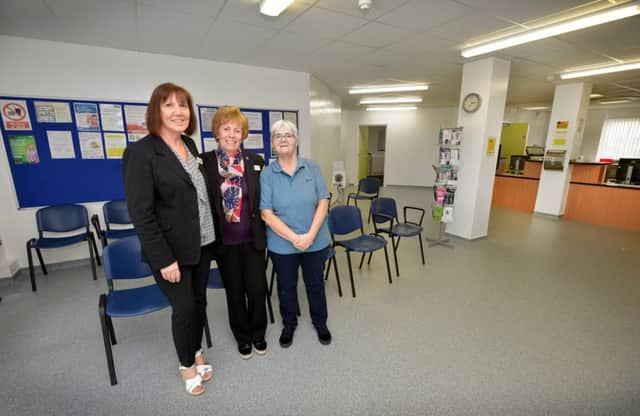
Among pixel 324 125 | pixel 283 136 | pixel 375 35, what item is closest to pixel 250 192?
pixel 283 136

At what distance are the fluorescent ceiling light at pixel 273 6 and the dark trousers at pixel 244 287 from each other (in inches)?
77.7

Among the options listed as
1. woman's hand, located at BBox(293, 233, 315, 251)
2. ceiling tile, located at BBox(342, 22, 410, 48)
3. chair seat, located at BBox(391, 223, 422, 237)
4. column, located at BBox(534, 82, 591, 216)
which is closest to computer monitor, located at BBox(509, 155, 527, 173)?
column, located at BBox(534, 82, 591, 216)

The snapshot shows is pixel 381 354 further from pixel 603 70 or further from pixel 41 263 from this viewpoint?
pixel 603 70

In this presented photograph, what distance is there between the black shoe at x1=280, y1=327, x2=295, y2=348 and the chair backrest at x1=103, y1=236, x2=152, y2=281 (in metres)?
1.06

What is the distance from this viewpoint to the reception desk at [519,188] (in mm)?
6332

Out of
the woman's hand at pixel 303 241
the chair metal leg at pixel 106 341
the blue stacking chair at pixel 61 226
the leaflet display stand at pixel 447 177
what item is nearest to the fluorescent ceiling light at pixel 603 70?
the leaflet display stand at pixel 447 177

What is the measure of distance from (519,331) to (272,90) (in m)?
4.20

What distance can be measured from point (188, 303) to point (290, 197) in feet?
2.78

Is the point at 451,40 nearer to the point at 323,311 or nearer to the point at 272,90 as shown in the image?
the point at 272,90

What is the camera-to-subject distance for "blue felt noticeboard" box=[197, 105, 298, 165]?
12.9ft

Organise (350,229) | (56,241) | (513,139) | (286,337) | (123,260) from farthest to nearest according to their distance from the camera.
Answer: (513,139), (350,229), (56,241), (286,337), (123,260)

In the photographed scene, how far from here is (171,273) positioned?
147cm

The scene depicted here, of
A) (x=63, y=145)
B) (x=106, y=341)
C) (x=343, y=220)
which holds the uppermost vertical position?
(x=63, y=145)

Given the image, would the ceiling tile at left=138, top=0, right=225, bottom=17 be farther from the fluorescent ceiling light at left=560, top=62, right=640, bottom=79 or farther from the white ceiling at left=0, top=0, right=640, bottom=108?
the fluorescent ceiling light at left=560, top=62, right=640, bottom=79
